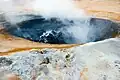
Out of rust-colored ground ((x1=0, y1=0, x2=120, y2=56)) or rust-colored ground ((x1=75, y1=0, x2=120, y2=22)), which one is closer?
rust-colored ground ((x1=0, y1=0, x2=120, y2=56))

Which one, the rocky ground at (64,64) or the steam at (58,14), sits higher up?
the steam at (58,14)

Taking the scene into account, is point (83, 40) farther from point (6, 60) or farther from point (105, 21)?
point (6, 60)

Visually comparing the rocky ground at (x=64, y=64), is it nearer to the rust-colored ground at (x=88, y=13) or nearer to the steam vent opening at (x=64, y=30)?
the rust-colored ground at (x=88, y=13)

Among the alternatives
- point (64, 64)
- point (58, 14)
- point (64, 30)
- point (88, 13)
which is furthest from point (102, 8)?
point (64, 64)

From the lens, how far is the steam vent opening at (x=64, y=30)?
34.1 ft

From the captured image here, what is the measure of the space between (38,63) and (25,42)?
201 cm

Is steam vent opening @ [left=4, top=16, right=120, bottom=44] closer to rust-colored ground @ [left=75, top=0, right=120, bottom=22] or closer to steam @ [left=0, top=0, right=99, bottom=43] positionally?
steam @ [left=0, top=0, right=99, bottom=43]

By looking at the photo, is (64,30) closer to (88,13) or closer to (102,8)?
(88,13)

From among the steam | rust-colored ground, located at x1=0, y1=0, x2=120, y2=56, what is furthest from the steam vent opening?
rust-colored ground, located at x1=0, y1=0, x2=120, y2=56

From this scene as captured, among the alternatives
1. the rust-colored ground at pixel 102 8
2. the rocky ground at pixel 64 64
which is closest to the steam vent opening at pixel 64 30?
the rust-colored ground at pixel 102 8

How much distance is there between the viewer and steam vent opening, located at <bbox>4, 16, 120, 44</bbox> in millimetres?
→ 10406

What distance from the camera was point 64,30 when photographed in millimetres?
11211

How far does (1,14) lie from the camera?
11531 millimetres

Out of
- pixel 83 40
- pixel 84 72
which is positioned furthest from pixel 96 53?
pixel 83 40
